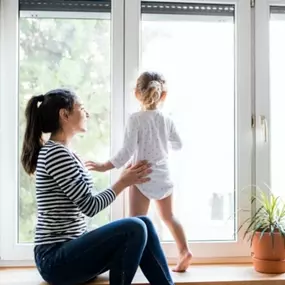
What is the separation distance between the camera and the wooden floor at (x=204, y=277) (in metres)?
1.95

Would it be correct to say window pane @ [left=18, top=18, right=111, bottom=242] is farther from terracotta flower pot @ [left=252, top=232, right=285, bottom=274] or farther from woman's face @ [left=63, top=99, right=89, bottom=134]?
terracotta flower pot @ [left=252, top=232, right=285, bottom=274]

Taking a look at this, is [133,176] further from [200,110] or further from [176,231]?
[200,110]

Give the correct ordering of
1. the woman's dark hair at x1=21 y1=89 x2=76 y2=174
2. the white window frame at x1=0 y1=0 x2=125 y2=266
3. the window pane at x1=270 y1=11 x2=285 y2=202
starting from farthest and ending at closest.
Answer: the window pane at x1=270 y1=11 x2=285 y2=202 → the white window frame at x1=0 y1=0 x2=125 y2=266 → the woman's dark hair at x1=21 y1=89 x2=76 y2=174

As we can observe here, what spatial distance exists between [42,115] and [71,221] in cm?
43

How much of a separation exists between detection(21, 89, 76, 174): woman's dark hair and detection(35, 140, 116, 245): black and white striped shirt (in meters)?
0.07

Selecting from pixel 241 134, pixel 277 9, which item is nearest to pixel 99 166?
pixel 241 134

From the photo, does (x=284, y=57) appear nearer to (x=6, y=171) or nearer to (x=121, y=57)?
(x=121, y=57)

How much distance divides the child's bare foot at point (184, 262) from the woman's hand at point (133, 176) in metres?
0.38

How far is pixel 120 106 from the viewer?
2203 mm

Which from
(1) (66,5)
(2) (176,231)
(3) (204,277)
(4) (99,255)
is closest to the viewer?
(4) (99,255)

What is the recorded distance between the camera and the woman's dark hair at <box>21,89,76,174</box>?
1867 mm

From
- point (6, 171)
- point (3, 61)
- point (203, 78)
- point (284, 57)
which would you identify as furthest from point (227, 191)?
point (3, 61)

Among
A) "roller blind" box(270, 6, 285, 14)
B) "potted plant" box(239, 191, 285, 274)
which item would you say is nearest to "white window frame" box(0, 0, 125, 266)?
"potted plant" box(239, 191, 285, 274)

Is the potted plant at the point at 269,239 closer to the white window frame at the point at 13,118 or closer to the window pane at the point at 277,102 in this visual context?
the window pane at the point at 277,102
